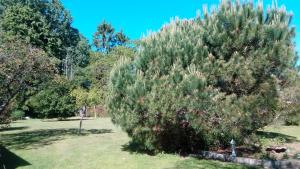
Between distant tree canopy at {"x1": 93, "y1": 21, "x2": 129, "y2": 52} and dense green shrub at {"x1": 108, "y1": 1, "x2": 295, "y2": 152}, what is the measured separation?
59.8 meters

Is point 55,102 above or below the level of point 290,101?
above

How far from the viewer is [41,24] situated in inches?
2120

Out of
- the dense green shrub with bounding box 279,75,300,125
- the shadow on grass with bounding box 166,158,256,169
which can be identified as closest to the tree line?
the shadow on grass with bounding box 166,158,256,169

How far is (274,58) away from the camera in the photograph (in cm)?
1264

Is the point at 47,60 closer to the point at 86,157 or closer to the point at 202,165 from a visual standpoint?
the point at 86,157

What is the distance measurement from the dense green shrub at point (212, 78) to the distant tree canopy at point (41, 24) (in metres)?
34.0

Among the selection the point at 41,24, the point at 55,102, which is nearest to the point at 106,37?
the point at 41,24

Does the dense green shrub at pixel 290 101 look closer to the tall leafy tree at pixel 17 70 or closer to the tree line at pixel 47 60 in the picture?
the tree line at pixel 47 60

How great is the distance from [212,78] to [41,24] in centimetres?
4575

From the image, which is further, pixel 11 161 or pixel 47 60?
pixel 47 60

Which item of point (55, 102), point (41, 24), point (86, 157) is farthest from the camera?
point (41, 24)

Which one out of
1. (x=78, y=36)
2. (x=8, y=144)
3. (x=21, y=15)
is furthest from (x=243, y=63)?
(x=78, y=36)

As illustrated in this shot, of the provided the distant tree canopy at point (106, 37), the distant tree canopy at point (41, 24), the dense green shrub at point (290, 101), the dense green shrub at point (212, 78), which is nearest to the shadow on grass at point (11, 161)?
the dense green shrub at point (212, 78)

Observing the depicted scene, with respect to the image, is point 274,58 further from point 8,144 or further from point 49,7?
point 49,7
